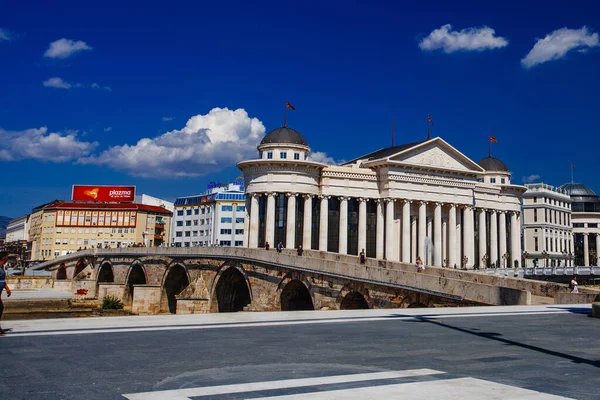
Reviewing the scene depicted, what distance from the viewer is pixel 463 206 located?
6931 centimetres

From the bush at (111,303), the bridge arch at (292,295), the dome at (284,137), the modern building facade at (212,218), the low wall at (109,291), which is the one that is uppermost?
the dome at (284,137)

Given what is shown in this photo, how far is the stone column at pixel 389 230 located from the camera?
6372 cm

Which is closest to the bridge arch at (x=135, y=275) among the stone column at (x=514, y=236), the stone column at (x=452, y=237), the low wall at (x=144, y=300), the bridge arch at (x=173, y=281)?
the bridge arch at (x=173, y=281)

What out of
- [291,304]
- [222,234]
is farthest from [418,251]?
[222,234]

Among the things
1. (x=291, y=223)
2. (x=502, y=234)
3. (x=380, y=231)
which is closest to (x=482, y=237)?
(x=502, y=234)

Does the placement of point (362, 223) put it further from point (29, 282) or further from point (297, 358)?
point (297, 358)

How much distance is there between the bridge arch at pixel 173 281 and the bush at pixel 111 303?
5486mm

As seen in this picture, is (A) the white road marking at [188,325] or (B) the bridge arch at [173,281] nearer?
(A) the white road marking at [188,325]

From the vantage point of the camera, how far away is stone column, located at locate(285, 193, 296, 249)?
195 feet

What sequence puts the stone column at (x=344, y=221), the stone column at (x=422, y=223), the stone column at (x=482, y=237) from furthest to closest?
the stone column at (x=482, y=237) < the stone column at (x=422, y=223) < the stone column at (x=344, y=221)

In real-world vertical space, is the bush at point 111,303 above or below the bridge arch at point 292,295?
below

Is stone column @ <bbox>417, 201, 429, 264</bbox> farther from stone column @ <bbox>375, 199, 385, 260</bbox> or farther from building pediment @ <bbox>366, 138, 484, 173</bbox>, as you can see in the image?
building pediment @ <bbox>366, 138, 484, 173</bbox>

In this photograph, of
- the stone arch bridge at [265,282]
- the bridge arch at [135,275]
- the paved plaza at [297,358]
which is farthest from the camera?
the bridge arch at [135,275]

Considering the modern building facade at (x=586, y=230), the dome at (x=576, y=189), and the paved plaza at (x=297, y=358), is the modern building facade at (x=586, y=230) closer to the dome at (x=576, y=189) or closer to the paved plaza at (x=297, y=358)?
the dome at (x=576, y=189)
